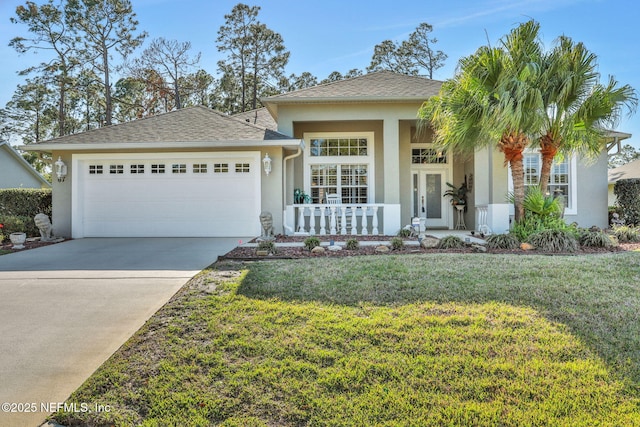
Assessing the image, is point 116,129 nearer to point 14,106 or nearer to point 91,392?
point 91,392

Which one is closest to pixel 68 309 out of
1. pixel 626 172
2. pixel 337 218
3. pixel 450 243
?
pixel 450 243

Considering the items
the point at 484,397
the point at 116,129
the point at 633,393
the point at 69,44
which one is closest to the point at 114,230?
the point at 116,129

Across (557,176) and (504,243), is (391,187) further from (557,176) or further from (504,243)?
(557,176)

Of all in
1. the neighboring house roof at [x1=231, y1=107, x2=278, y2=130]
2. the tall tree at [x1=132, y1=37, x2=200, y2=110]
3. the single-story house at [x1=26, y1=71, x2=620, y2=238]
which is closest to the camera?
the single-story house at [x1=26, y1=71, x2=620, y2=238]

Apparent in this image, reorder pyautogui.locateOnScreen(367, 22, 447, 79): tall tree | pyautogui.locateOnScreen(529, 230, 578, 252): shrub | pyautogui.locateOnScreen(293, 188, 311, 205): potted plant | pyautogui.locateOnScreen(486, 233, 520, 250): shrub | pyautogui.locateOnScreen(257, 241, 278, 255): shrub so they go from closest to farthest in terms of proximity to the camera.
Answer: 1. pyautogui.locateOnScreen(257, 241, 278, 255): shrub
2. pyautogui.locateOnScreen(529, 230, 578, 252): shrub
3. pyautogui.locateOnScreen(486, 233, 520, 250): shrub
4. pyautogui.locateOnScreen(293, 188, 311, 205): potted plant
5. pyautogui.locateOnScreen(367, 22, 447, 79): tall tree

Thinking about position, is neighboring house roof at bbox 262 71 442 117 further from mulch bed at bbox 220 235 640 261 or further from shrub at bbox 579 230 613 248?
shrub at bbox 579 230 613 248

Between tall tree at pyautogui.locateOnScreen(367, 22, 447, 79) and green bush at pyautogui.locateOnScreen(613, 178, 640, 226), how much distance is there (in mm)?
16868

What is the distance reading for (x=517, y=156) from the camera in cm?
902

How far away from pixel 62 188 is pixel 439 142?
10982 mm

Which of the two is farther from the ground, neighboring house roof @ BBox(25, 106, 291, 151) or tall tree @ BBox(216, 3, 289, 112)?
tall tree @ BBox(216, 3, 289, 112)

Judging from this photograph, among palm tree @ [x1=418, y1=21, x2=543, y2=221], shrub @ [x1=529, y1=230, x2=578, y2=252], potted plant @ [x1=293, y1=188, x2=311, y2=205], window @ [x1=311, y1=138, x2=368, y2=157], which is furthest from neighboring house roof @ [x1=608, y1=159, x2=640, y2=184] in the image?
potted plant @ [x1=293, y1=188, x2=311, y2=205]

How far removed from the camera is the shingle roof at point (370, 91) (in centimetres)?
1078

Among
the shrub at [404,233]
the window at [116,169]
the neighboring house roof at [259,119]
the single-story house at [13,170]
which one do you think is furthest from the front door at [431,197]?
the single-story house at [13,170]

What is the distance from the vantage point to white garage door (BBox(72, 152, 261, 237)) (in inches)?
427
